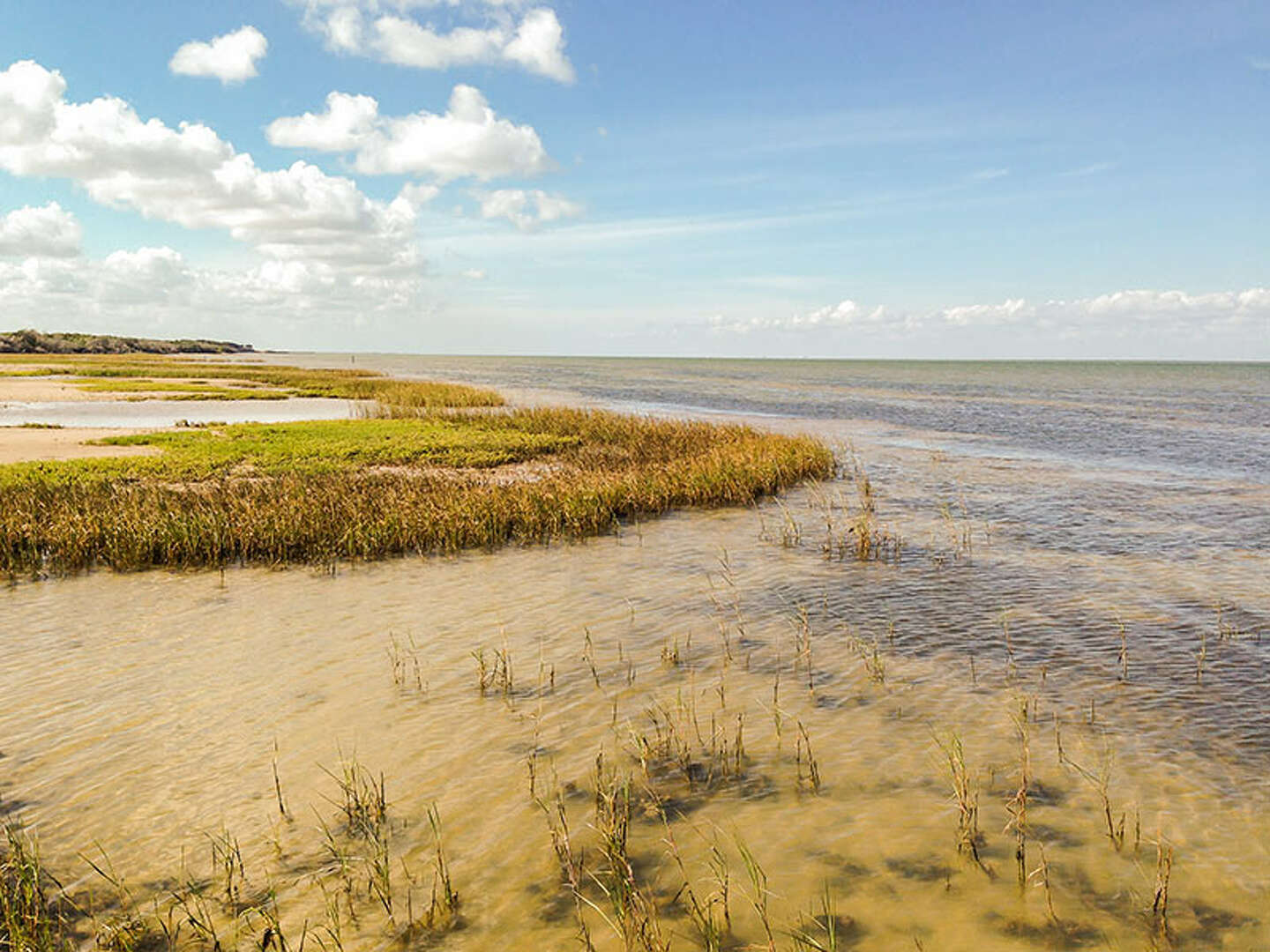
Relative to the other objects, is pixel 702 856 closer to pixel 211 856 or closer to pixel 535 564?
pixel 211 856

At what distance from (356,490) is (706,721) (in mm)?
12671

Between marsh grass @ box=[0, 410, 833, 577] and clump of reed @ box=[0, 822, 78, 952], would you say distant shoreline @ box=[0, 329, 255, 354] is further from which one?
clump of reed @ box=[0, 822, 78, 952]

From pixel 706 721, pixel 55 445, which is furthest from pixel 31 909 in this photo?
pixel 55 445

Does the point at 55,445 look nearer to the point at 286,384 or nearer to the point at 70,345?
the point at 286,384

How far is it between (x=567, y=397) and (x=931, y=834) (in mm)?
61317

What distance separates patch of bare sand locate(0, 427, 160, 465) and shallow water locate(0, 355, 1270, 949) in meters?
14.9

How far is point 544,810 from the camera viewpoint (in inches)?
245

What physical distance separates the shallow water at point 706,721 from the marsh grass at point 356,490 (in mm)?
1032

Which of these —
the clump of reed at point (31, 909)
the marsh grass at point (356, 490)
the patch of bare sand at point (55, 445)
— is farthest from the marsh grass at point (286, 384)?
the clump of reed at point (31, 909)

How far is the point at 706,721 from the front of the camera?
7.80 meters

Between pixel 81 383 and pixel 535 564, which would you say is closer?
pixel 535 564

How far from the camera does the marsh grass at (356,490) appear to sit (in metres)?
13.9

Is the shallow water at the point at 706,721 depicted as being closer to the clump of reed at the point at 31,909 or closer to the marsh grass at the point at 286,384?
the clump of reed at the point at 31,909

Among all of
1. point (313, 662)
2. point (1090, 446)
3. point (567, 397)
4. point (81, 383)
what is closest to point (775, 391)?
point (567, 397)
